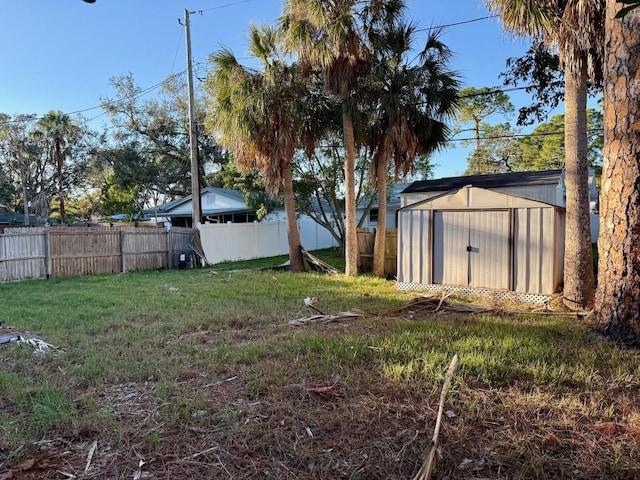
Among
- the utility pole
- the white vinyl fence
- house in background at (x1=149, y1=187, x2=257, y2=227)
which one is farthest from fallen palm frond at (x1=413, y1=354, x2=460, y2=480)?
house in background at (x1=149, y1=187, x2=257, y2=227)

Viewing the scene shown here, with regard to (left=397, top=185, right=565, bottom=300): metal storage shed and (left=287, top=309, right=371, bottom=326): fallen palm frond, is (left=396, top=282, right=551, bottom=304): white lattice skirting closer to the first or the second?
(left=397, top=185, right=565, bottom=300): metal storage shed

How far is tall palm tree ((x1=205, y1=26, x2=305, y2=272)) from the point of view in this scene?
1046 centimetres

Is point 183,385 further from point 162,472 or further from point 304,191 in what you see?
point 304,191

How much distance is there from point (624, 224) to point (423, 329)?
7.89 ft

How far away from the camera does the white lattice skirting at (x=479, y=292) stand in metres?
7.21

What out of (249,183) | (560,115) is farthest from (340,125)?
(560,115)

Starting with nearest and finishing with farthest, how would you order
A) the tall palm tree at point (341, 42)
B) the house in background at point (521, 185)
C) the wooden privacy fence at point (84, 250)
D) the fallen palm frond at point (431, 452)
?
the fallen palm frond at point (431, 452)
the tall palm tree at point (341, 42)
the wooden privacy fence at point (84, 250)
the house in background at point (521, 185)

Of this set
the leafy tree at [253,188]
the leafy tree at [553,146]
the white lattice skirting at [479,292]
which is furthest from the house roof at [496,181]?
the leafy tree at [553,146]

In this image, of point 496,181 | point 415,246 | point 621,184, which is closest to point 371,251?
point 415,246

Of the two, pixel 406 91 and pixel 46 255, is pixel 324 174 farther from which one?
pixel 46 255

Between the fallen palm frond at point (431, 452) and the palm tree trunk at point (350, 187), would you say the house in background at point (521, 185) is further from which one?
the fallen palm frond at point (431, 452)

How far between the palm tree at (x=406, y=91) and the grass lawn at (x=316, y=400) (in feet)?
20.1

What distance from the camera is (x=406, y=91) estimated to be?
401 inches

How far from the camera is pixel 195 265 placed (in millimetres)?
14102
